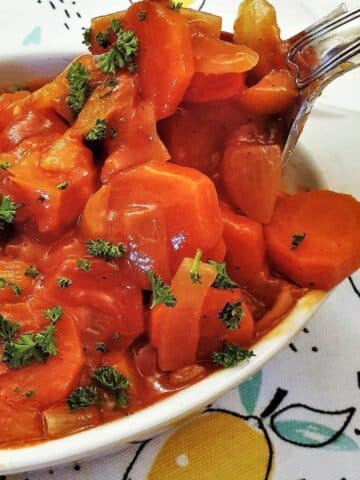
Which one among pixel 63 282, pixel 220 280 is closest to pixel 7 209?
pixel 63 282

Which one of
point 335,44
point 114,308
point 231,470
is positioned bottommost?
point 231,470

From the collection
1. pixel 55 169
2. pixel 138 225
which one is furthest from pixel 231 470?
pixel 55 169

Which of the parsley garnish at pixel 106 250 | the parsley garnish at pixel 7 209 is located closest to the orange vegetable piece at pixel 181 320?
the parsley garnish at pixel 106 250

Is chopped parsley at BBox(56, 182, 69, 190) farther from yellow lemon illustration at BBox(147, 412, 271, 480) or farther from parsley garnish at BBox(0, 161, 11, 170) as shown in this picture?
yellow lemon illustration at BBox(147, 412, 271, 480)

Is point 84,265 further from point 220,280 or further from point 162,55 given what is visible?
point 162,55

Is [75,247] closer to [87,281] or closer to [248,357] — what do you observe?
[87,281]

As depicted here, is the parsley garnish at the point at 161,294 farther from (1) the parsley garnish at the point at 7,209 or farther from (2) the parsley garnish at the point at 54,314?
(1) the parsley garnish at the point at 7,209
